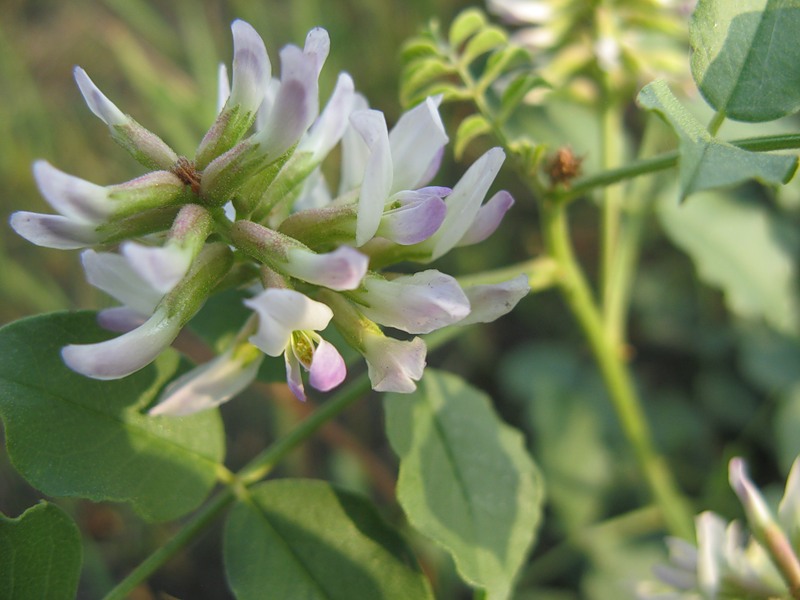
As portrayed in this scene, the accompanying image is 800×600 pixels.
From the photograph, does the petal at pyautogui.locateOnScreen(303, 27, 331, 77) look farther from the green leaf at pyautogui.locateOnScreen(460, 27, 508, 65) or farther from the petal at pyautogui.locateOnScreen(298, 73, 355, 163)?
the green leaf at pyautogui.locateOnScreen(460, 27, 508, 65)

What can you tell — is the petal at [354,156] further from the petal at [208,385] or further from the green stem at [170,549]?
the green stem at [170,549]

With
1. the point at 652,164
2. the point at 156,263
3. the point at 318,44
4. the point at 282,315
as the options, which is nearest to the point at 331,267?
the point at 282,315

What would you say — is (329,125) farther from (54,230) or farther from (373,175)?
(54,230)

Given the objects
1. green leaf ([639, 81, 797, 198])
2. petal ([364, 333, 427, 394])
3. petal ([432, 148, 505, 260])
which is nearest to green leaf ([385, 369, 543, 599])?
petal ([364, 333, 427, 394])

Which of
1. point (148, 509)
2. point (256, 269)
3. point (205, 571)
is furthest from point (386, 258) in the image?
point (205, 571)

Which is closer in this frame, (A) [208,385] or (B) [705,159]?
(B) [705,159]
